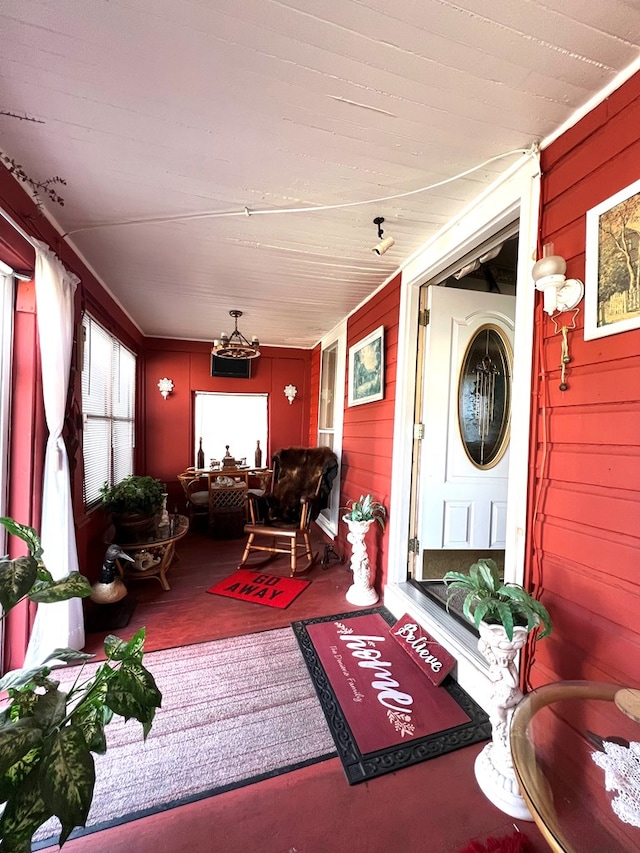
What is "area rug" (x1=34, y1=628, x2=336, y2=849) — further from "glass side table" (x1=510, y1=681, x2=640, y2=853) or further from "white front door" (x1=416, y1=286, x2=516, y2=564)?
"white front door" (x1=416, y1=286, x2=516, y2=564)

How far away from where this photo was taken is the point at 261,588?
2.65 m

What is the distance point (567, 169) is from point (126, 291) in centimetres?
307

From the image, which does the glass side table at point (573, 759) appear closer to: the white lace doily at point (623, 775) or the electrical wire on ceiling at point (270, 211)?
the white lace doily at point (623, 775)

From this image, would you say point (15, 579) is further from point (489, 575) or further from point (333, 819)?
point (489, 575)

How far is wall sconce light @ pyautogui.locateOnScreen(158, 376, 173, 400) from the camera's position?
14.5 ft

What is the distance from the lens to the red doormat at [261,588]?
2.48 m

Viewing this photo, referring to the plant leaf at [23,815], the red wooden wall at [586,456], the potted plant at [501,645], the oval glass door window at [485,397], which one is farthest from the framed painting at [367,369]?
the plant leaf at [23,815]

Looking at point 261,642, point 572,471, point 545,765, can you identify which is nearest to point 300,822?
point 545,765

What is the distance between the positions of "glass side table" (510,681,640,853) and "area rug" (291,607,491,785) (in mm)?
665

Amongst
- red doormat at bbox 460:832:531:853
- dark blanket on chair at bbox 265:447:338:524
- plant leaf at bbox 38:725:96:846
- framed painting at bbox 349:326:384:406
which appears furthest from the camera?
dark blanket on chair at bbox 265:447:338:524

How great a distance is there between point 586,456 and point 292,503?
2.66 m

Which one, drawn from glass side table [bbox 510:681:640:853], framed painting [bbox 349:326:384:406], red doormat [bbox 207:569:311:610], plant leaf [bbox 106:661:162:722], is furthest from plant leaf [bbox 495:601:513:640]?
framed painting [bbox 349:326:384:406]

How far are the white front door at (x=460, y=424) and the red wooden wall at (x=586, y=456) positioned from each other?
993mm

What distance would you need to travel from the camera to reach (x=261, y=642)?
6.51 feet
